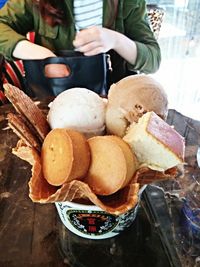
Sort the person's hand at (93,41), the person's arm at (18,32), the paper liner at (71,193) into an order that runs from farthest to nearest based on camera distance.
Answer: the person's arm at (18,32) → the person's hand at (93,41) → the paper liner at (71,193)

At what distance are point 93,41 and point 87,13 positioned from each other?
221 millimetres

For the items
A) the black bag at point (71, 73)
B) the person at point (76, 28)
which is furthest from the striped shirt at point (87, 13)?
the black bag at point (71, 73)

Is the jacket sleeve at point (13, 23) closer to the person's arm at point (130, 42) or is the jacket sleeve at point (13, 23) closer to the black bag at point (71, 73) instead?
the black bag at point (71, 73)

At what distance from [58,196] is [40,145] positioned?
10cm

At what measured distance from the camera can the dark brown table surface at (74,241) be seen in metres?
0.47

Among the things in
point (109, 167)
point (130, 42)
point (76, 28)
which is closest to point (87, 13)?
point (76, 28)

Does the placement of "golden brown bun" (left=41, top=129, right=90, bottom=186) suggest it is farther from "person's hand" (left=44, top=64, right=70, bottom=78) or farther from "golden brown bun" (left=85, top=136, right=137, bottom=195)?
"person's hand" (left=44, top=64, right=70, bottom=78)

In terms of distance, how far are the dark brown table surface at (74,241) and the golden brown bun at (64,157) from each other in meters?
0.14

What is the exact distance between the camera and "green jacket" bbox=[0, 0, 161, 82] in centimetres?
95

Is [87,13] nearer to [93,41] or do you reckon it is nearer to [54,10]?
[54,10]

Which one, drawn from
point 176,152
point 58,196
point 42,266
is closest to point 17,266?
point 42,266

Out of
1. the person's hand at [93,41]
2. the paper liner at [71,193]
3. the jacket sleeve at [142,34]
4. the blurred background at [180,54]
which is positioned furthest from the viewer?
the blurred background at [180,54]

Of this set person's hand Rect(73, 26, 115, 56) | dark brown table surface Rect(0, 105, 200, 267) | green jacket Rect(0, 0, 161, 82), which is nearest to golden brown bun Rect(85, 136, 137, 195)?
dark brown table surface Rect(0, 105, 200, 267)

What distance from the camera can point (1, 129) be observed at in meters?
0.79
